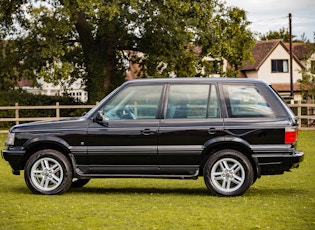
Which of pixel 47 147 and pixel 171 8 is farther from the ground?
pixel 171 8

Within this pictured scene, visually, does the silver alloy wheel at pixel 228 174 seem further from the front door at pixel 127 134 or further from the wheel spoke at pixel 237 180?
the front door at pixel 127 134

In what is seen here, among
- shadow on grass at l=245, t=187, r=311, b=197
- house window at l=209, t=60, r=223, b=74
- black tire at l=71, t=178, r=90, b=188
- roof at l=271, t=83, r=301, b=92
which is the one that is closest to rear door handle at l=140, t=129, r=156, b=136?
shadow on grass at l=245, t=187, r=311, b=197

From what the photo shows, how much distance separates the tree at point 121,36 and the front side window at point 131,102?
24967 mm

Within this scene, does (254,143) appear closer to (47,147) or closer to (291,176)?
(47,147)

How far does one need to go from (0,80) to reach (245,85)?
3333cm

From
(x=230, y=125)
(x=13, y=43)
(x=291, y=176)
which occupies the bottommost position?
(x=291, y=176)

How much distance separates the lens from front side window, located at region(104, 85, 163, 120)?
13508 millimetres

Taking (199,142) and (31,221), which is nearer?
(31,221)

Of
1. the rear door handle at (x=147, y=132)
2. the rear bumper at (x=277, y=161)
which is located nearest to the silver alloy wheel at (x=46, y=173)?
the rear door handle at (x=147, y=132)

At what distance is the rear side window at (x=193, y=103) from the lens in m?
13.4

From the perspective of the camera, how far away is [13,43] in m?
44.9

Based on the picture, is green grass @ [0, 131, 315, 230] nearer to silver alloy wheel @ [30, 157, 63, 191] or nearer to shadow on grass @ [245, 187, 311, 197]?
shadow on grass @ [245, 187, 311, 197]

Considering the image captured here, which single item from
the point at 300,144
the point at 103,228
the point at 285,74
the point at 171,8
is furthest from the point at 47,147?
the point at 285,74

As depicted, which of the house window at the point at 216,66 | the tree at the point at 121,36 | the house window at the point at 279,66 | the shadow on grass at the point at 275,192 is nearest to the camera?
the shadow on grass at the point at 275,192
